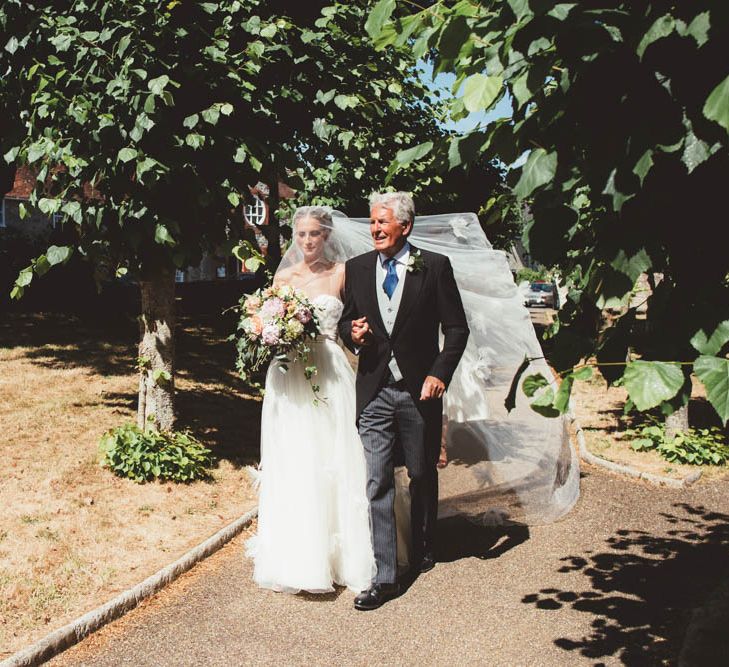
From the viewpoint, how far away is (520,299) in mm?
6824

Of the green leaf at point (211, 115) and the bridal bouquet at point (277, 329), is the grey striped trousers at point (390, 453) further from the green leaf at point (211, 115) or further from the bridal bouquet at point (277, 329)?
the green leaf at point (211, 115)

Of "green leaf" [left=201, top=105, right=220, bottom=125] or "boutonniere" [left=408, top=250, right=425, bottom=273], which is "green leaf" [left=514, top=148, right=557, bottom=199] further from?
"green leaf" [left=201, top=105, right=220, bottom=125]

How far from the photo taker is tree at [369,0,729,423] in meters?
2.08

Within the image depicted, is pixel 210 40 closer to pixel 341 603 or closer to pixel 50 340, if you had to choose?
pixel 341 603

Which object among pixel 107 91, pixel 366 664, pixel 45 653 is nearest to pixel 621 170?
pixel 366 664

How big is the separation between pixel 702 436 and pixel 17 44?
27.2 ft

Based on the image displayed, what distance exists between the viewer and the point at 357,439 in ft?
17.0

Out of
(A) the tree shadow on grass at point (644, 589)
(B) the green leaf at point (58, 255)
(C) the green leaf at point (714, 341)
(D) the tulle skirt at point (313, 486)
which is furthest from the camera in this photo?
(B) the green leaf at point (58, 255)

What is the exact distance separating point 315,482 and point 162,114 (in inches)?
122

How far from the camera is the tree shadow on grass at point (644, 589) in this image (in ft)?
13.5

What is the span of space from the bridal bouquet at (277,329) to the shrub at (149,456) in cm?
185

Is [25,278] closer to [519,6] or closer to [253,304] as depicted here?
[253,304]

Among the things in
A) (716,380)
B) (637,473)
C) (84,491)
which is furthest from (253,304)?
(637,473)

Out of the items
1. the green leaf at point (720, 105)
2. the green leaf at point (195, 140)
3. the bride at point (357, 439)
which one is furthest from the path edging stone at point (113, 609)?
the green leaf at point (720, 105)
